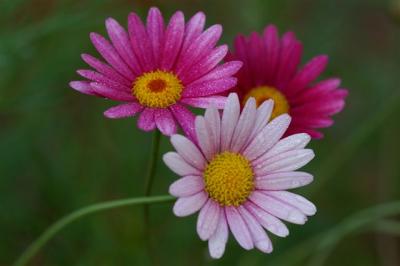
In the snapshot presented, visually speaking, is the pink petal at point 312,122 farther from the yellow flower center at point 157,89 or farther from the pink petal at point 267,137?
the yellow flower center at point 157,89

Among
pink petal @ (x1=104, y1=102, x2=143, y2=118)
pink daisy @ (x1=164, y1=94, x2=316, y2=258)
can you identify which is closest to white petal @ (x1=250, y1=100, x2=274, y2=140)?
pink daisy @ (x1=164, y1=94, x2=316, y2=258)

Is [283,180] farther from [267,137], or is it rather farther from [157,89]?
A: [157,89]

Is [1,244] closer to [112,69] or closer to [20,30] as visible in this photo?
[20,30]

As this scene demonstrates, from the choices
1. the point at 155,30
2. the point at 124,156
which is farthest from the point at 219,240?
the point at 124,156

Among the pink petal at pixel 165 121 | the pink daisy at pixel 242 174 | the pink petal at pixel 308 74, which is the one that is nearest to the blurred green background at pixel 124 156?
the pink petal at pixel 308 74

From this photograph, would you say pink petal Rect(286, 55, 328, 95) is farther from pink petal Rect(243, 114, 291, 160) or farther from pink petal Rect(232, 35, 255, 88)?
pink petal Rect(243, 114, 291, 160)

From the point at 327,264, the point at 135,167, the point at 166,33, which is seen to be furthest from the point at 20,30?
the point at 327,264
